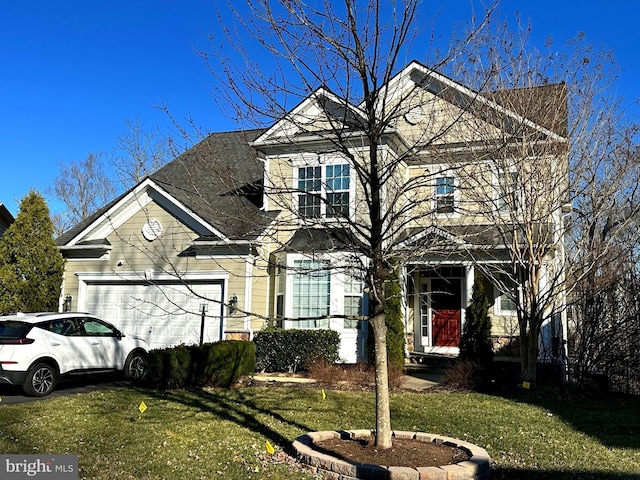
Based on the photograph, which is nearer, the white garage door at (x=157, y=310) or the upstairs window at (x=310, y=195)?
the upstairs window at (x=310, y=195)

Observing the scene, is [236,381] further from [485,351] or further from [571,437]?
[571,437]

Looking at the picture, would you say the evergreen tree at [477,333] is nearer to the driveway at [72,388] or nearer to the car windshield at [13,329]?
the driveway at [72,388]

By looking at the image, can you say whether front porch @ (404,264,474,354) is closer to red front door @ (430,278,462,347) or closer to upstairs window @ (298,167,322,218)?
red front door @ (430,278,462,347)

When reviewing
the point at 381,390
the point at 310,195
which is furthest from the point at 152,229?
the point at 381,390

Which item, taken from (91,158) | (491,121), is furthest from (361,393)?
(91,158)

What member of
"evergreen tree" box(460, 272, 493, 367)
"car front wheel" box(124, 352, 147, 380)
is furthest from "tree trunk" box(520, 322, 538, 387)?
"car front wheel" box(124, 352, 147, 380)

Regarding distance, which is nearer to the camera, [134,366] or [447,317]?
[134,366]

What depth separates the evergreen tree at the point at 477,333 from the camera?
41.7 ft

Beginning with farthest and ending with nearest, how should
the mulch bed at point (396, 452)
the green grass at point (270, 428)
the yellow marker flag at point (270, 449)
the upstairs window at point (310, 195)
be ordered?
the upstairs window at point (310, 195) → the yellow marker flag at point (270, 449) → the green grass at point (270, 428) → the mulch bed at point (396, 452)

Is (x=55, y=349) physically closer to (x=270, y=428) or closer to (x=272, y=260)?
(x=272, y=260)

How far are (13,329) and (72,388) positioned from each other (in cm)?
185

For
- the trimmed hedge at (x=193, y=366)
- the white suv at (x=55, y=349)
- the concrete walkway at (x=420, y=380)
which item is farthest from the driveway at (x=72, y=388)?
the concrete walkway at (x=420, y=380)

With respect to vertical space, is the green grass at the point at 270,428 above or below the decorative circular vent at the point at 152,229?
below

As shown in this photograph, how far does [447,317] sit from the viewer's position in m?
Answer: 16.6
